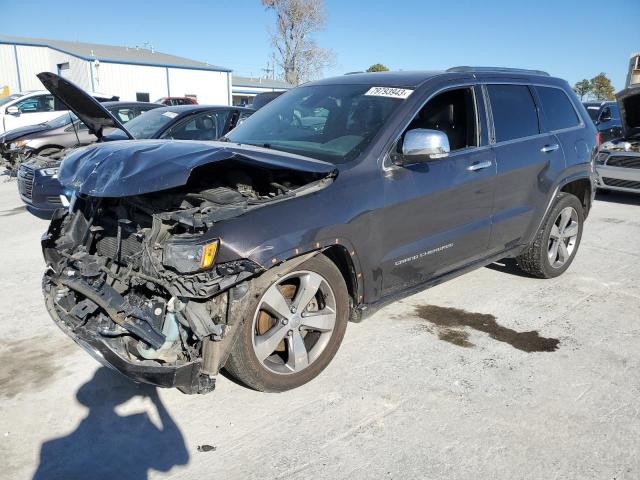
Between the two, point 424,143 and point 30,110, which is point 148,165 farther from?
point 30,110

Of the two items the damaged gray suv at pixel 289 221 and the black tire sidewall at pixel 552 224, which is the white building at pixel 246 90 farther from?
the damaged gray suv at pixel 289 221

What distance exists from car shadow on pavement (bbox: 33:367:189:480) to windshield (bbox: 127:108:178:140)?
505 centimetres

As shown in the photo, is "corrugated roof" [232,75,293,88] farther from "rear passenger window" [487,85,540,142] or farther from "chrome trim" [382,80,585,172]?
"rear passenger window" [487,85,540,142]

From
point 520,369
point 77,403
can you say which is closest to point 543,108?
point 520,369

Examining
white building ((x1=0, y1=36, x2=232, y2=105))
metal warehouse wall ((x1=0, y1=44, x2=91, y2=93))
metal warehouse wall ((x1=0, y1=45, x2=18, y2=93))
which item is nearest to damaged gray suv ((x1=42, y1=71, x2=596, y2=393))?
white building ((x1=0, y1=36, x2=232, y2=105))

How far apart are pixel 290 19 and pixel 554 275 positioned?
161 feet

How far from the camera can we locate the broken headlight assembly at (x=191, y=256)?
102 inches

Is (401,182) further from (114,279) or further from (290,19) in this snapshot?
(290,19)

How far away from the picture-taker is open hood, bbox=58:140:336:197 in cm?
263

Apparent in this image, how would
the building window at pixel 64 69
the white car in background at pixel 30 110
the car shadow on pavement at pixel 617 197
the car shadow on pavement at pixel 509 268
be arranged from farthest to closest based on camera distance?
1. the building window at pixel 64 69
2. the white car in background at pixel 30 110
3. the car shadow on pavement at pixel 617 197
4. the car shadow on pavement at pixel 509 268

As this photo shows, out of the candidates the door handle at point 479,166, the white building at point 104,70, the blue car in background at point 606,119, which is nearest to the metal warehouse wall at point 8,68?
the white building at point 104,70

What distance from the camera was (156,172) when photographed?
2648 millimetres

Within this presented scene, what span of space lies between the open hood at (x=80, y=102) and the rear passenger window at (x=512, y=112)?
298 centimetres

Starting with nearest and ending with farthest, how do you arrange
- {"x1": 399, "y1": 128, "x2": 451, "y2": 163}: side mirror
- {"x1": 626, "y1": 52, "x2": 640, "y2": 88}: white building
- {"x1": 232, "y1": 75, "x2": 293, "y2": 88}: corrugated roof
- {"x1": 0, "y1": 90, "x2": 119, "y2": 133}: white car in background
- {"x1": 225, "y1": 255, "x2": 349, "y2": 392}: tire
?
1. {"x1": 225, "y1": 255, "x2": 349, "y2": 392}: tire
2. {"x1": 399, "y1": 128, "x2": 451, "y2": 163}: side mirror
3. {"x1": 626, "y1": 52, "x2": 640, "y2": 88}: white building
4. {"x1": 0, "y1": 90, "x2": 119, "y2": 133}: white car in background
5. {"x1": 232, "y1": 75, "x2": 293, "y2": 88}: corrugated roof
